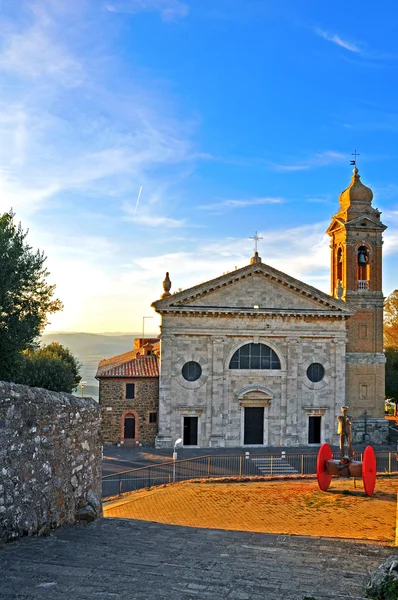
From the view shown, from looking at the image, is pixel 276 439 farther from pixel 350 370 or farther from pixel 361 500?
pixel 361 500

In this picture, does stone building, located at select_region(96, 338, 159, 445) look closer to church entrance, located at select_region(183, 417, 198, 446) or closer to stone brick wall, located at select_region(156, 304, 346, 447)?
stone brick wall, located at select_region(156, 304, 346, 447)

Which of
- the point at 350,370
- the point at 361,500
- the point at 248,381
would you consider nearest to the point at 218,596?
the point at 361,500

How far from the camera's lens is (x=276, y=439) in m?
32.2

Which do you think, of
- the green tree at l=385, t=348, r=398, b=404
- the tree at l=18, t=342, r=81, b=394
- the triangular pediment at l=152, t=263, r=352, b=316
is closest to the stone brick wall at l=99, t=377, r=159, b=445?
the tree at l=18, t=342, r=81, b=394

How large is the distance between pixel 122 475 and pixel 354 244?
2117cm

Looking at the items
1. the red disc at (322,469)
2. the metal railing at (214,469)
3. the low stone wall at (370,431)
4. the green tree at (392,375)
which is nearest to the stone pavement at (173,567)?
the red disc at (322,469)

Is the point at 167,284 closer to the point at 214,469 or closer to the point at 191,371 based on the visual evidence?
the point at 191,371

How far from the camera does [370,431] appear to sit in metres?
33.7

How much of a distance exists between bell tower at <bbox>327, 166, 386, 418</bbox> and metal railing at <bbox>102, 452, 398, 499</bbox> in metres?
6.08

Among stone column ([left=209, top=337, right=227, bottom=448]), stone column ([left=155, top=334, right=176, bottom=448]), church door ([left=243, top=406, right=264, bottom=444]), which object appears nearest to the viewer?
stone column ([left=155, top=334, right=176, bottom=448])

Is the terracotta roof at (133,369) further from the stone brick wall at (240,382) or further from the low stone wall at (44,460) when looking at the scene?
the low stone wall at (44,460)

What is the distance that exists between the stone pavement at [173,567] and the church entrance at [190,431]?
23.4m

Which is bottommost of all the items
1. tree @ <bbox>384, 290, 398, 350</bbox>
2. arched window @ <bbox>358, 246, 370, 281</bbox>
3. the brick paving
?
the brick paving

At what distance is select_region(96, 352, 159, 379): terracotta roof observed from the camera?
32.4m
